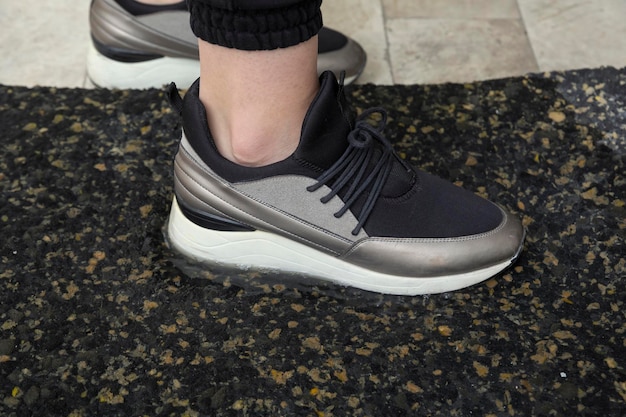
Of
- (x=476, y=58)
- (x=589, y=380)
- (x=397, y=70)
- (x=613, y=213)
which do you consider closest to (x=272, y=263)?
(x=589, y=380)

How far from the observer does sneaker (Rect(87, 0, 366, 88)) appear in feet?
4.87

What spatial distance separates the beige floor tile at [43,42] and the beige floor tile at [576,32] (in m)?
1.15

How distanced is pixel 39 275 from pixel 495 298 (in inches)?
29.5

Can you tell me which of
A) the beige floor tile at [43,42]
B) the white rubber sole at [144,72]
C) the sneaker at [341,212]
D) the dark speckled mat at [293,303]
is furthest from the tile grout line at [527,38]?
the beige floor tile at [43,42]

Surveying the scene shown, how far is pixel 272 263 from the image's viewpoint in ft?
3.86

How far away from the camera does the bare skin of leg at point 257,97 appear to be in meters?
0.99

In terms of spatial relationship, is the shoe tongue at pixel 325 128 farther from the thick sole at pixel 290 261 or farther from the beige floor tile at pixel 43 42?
the beige floor tile at pixel 43 42

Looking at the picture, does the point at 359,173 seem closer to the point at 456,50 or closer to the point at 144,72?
the point at 144,72

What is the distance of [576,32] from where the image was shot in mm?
1823

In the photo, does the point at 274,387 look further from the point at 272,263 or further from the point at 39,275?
the point at 39,275

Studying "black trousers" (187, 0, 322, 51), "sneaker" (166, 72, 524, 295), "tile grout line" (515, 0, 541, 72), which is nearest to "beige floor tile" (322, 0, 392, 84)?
"tile grout line" (515, 0, 541, 72)

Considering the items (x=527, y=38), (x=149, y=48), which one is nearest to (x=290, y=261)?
(x=149, y=48)

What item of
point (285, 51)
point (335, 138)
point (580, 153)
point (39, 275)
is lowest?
point (39, 275)

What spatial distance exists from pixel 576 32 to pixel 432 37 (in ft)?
1.23
